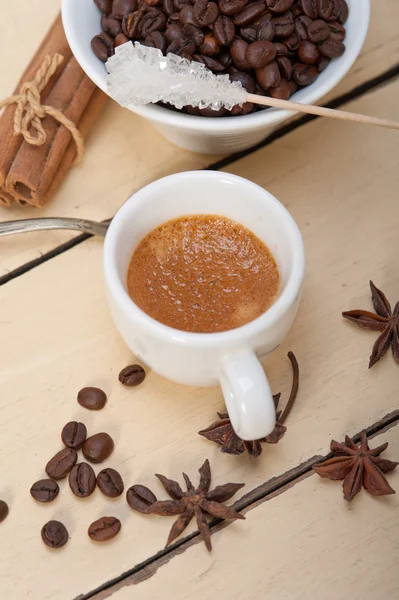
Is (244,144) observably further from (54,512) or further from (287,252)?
(54,512)

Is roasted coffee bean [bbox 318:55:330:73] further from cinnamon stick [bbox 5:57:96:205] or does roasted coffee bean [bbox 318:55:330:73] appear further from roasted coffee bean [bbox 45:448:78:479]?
roasted coffee bean [bbox 45:448:78:479]

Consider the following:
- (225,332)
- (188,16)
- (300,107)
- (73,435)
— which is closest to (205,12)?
(188,16)

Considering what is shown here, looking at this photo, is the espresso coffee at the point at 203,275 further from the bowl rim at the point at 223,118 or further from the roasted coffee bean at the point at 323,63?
the roasted coffee bean at the point at 323,63

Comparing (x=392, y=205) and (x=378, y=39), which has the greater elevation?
(x=378, y=39)

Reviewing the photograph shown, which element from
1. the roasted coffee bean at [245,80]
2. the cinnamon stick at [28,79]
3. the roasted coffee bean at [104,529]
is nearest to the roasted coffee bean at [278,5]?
the roasted coffee bean at [245,80]

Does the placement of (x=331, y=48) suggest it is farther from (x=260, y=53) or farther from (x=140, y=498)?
(x=140, y=498)

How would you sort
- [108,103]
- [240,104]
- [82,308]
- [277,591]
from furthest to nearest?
[108,103]
[82,308]
[240,104]
[277,591]

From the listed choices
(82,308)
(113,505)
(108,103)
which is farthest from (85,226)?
(113,505)
